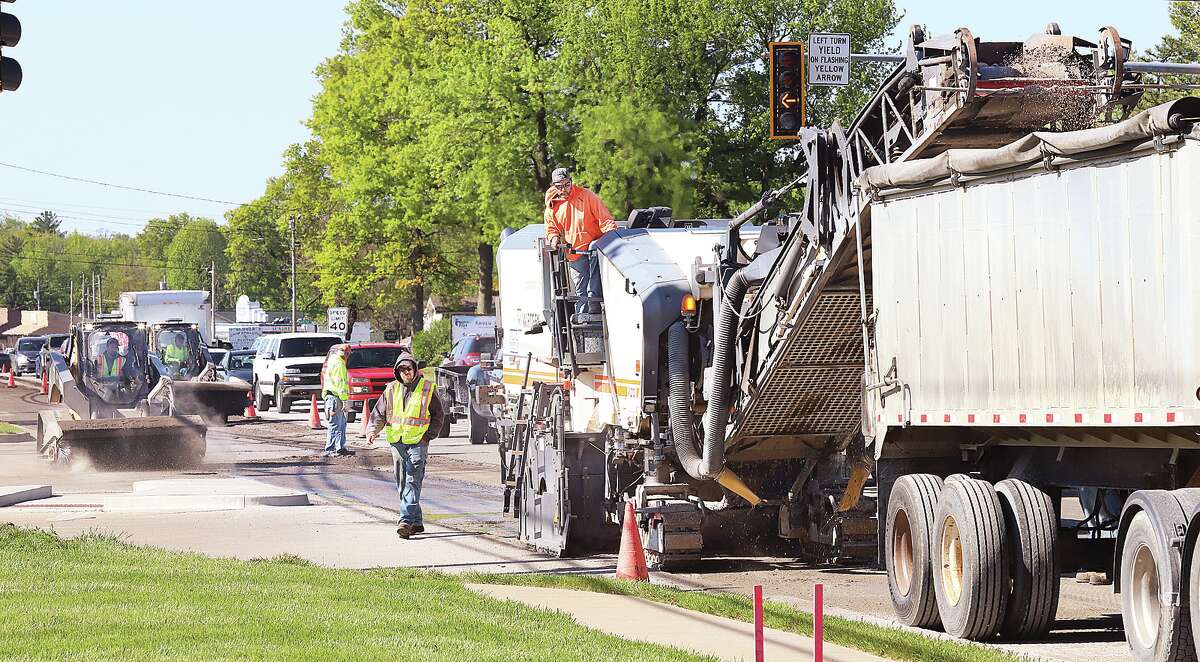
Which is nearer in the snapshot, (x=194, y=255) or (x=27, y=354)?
(x=27, y=354)

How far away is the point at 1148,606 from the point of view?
878 cm

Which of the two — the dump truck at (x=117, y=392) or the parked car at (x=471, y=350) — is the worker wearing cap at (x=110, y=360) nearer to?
the dump truck at (x=117, y=392)

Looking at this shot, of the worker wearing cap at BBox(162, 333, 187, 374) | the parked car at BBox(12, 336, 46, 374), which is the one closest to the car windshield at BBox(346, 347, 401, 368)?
the worker wearing cap at BBox(162, 333, 187, 374)

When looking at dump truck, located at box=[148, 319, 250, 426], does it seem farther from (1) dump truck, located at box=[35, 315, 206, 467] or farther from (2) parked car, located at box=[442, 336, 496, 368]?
(2) parked car, located at box=[442, 336, 496, 368]

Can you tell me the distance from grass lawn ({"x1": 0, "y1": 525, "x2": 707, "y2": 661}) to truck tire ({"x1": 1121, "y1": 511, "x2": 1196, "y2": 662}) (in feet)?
7.57

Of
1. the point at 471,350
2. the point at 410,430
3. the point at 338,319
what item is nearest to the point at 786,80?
the point at 410,430

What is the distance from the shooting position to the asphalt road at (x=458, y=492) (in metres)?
11.0

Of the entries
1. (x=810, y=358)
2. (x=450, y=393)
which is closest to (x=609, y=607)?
(x=810, y=358)

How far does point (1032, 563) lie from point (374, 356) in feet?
95.5

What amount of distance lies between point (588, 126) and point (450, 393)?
48.3 feet

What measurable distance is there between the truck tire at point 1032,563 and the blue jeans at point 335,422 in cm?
1731

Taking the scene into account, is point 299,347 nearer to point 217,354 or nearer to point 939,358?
point 217,354

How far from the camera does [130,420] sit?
24906 mm

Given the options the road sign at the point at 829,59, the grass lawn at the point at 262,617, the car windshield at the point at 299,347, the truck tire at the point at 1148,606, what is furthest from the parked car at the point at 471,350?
the truck tire at the point at 1148,606
